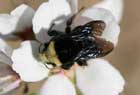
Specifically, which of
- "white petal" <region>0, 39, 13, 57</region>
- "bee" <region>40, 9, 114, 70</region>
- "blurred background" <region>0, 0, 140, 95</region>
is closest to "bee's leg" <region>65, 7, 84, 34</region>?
"bee" <region>40, 9, 114, 70</region>

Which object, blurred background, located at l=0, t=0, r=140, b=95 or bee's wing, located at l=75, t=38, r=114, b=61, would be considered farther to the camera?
blurred background, located at l=0, t=0, r=140, b=95

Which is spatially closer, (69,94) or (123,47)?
(69,94)

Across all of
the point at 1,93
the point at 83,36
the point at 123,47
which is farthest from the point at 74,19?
the point at 123,47

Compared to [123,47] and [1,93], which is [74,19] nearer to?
[1,93]

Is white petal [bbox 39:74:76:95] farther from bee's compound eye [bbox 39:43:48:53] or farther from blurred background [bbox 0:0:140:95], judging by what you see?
blurred background [bbox 0:0:140:95]

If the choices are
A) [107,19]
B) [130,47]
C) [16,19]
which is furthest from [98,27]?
[130,47]

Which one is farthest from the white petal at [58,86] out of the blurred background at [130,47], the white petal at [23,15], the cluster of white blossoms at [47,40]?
the blurred background at [130,47]

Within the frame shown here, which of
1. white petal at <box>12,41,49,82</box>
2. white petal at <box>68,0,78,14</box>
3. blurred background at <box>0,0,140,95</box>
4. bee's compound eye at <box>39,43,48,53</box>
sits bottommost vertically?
blurred background at <box>0,0,140,95</box>

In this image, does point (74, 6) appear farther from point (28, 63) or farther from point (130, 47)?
point (130, 47)
